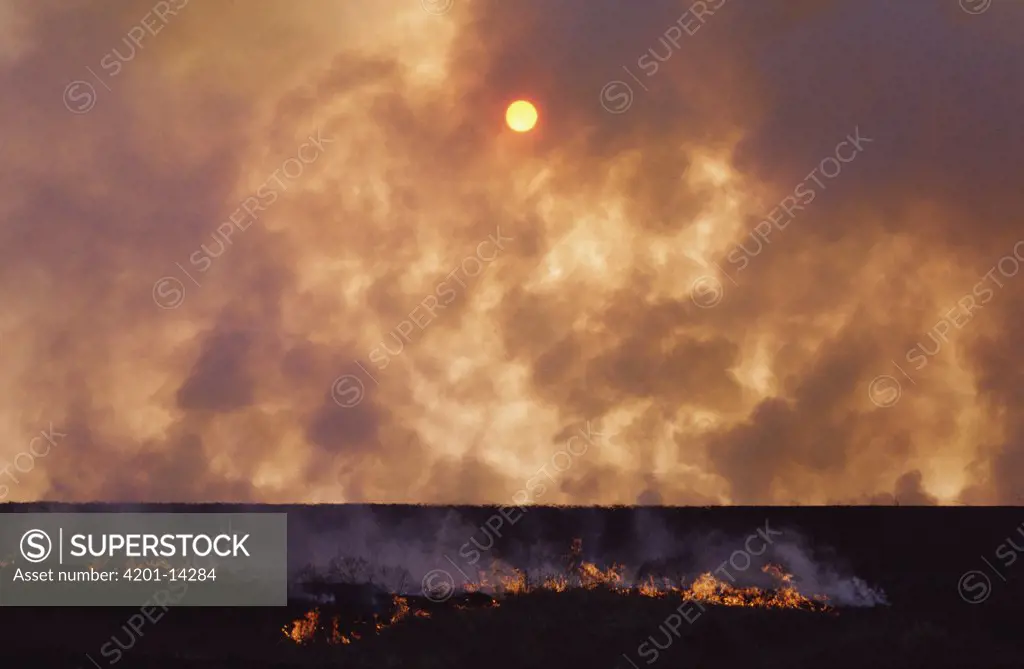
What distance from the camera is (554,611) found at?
2188 cm

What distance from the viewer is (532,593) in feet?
79.3

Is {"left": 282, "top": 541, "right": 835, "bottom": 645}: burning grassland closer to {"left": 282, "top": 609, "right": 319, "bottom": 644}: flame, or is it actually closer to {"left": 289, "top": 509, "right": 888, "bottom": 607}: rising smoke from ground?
{"left": 282, "top": 609, "right": 319, "bottom": 644}: flame

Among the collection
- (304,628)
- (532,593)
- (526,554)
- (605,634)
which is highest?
(526,554)

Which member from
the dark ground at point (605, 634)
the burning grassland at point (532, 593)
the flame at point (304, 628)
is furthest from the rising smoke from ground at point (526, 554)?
the flame at point (304, 628)

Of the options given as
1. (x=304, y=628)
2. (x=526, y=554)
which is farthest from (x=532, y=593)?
(x=304, y=628)

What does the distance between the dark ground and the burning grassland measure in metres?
0.53

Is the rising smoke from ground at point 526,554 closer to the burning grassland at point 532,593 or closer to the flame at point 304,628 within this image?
the burning grassland at point 532,593

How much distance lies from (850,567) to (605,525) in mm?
8838

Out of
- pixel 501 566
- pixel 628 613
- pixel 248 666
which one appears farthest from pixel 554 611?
pixel 248 666

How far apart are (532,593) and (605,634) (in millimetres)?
4673

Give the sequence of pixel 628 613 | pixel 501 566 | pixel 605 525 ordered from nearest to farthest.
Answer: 1. pixel 628 613
2. pixel 501 566
3. pixel 605 525

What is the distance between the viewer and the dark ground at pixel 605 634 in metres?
18.4

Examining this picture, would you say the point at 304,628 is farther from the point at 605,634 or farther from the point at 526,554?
the point at 526,554

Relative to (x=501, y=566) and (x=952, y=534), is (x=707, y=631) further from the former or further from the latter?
(x=952, y=534)
